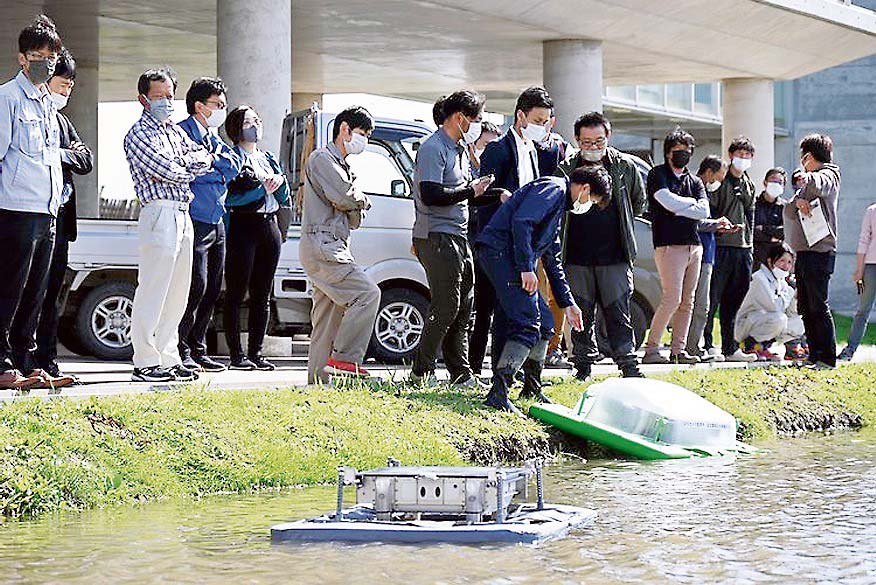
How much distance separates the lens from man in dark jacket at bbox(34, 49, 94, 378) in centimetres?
1016

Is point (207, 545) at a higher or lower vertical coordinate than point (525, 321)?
lower

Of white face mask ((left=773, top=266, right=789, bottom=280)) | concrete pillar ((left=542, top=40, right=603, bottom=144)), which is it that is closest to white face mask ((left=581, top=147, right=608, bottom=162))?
white face mask ((left=773, top=266, right=789, bottom=280))

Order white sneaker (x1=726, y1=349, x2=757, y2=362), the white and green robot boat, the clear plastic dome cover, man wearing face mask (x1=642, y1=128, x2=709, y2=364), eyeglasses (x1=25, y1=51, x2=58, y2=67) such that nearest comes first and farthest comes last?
eyeglasses (x1=25, y1=51, x2=58, y2=67) → the white and green robot boat → the clear plastic dome cover → man wearing face mask (x1=642, y1=128, x2=709, y2=364) → white sneaker (x1=726, y1=349, x2=757, y2=362)

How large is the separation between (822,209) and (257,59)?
634 cm

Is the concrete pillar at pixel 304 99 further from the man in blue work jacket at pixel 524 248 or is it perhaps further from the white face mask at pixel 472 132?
the man in blue work jacket at pixel 524 248

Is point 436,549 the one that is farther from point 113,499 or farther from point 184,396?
point 184,396

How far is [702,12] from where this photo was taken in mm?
24219

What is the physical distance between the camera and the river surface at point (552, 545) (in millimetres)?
6383

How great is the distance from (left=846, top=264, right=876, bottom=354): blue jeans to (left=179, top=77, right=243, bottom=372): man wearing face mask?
6149mm

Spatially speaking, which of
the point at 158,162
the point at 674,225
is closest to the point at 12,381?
the point at 158,162

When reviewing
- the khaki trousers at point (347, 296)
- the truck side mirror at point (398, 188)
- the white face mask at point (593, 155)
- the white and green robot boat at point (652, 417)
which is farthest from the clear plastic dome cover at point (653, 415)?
the truck side mirror at point (398, 188)

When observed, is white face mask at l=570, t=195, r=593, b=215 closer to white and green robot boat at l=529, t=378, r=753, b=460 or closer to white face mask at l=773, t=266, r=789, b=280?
white and green robot boat at l=529, t=378, r=753, b=460

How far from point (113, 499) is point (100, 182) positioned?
67.5ft

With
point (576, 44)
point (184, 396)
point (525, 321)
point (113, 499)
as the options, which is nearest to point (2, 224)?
point (184, 396)
